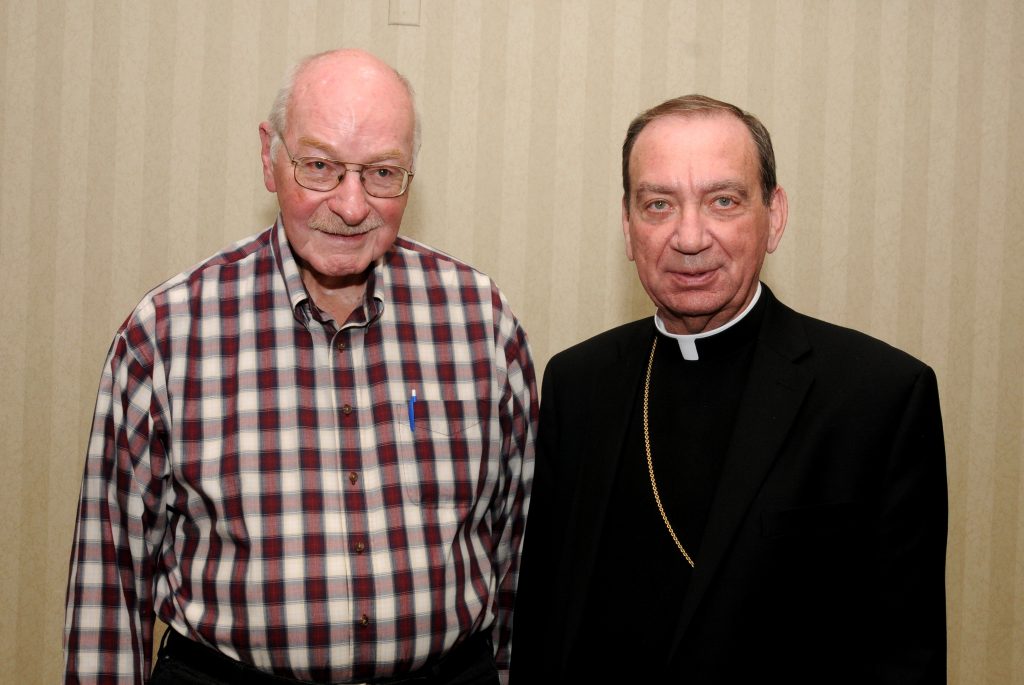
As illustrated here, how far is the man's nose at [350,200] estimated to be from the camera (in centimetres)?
197

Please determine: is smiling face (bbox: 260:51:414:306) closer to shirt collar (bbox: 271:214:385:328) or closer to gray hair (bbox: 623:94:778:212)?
shirt collar (bbox: 271:214:385:328)

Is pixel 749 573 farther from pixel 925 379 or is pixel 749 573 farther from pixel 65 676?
pixel 65 676

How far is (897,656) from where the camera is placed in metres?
1.69

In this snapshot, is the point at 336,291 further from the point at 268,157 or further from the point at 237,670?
the point at 237,670

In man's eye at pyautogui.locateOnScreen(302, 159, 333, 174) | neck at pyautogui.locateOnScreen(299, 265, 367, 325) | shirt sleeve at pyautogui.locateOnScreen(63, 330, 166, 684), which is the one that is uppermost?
man's eye at pyautogui.locateOnScreen(302, 159, 333, 174)

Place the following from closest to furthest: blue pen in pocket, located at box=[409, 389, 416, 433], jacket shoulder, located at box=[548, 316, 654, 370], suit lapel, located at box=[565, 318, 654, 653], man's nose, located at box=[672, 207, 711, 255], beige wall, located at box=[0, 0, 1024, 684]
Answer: man's nose, located at box=[672, 207, 711, 255] → suit lapel, located at box=[565, 318, 654, 653] → blue pen in pocket, located at box=[409, 389, 416, 433] → jacket shoulder, located at box=[548, 316, 654, 370] → beige wall, located at box=[0, 0, 1024, 684]

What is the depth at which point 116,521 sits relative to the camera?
6.64ft

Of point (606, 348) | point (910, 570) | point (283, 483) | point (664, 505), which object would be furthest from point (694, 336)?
point (283, 483)

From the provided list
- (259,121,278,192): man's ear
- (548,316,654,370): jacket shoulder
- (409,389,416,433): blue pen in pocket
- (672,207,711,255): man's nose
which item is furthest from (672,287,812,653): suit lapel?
(259,121,278,192): man's ear

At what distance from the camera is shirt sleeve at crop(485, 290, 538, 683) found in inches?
88.8

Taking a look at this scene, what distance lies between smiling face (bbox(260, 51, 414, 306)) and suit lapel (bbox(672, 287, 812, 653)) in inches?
32.4

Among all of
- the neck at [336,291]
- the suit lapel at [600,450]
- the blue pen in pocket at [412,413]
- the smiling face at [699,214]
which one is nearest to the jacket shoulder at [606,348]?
the suit lapel at [600,450]

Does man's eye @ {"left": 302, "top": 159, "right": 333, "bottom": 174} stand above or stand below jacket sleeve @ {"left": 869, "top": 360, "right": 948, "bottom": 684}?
above

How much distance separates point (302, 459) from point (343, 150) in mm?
640
